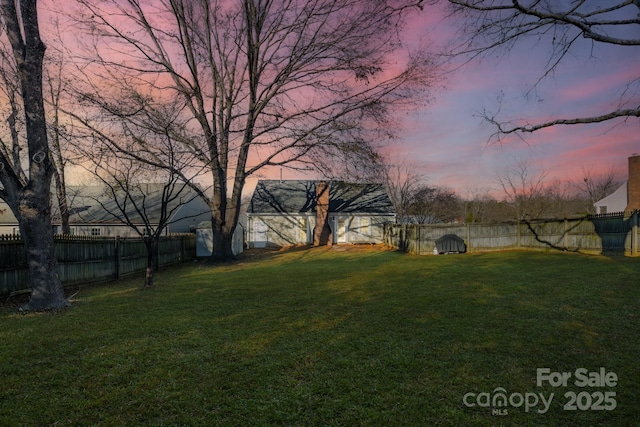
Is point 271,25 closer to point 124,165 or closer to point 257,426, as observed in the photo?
point 124,165

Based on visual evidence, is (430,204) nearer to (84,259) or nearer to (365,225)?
(365,225)

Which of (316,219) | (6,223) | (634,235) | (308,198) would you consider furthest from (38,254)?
(308,198)

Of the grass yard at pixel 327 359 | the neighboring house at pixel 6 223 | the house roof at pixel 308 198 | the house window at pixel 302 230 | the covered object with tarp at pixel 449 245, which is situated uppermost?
the house roof at pixel 308 198

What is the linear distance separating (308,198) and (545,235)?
1862cm

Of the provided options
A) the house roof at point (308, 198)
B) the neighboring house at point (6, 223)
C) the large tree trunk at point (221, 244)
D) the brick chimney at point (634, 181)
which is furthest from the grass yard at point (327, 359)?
the brick chimney at point (634, 181)

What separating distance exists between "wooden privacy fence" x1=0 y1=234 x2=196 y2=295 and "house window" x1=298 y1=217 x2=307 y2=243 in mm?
14541

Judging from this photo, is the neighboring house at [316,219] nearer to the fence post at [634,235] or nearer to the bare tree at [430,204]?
the bare tree at [430,204]

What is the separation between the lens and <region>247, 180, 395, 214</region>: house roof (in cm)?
3114

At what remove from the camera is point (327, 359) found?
4.48 meters

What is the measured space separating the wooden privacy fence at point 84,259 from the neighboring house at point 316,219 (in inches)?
531

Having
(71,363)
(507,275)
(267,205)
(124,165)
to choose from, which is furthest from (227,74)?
(71,363)

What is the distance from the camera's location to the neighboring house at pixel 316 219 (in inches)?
1193

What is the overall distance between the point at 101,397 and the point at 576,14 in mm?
7775

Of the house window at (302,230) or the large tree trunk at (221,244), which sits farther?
the house window at (302,230)
